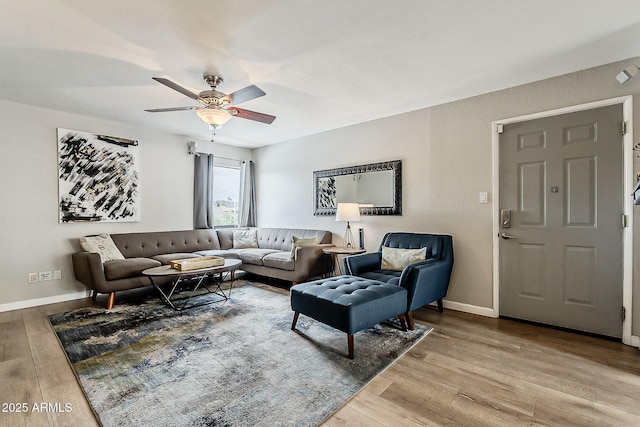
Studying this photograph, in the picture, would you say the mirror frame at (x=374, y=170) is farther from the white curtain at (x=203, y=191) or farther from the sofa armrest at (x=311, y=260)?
the white curtain at (x=203, y=191)

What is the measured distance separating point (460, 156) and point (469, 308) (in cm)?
174

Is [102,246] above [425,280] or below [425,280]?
above

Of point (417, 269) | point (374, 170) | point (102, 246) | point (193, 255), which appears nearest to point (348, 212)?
point (374, 170)

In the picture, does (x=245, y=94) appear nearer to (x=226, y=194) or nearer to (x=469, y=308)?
(x=469, y=308)

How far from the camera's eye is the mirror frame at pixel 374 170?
393 centimetres

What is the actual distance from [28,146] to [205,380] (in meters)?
3.82

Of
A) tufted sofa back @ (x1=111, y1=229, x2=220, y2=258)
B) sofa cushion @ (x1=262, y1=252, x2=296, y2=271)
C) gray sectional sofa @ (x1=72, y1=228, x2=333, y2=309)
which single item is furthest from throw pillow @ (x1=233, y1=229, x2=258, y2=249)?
sofa cushion @ (x1=262, y1=252, x2=296, y2=271)

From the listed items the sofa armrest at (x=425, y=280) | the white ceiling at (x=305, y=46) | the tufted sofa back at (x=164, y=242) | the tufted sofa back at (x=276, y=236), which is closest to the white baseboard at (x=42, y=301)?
the tufted sofa back at (x=164, y=242)

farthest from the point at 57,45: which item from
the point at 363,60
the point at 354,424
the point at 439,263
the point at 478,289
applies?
the point at 478,289

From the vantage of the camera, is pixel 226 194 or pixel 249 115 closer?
pixel 249 115

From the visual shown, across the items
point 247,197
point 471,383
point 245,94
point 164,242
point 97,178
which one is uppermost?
point 245,94

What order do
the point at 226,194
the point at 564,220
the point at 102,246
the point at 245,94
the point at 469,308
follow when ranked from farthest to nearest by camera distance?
the point at 226,194
the point at 102,246
the point at 469,308
the point at 564,220
the point at 245,94

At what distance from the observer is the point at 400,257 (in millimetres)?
3344

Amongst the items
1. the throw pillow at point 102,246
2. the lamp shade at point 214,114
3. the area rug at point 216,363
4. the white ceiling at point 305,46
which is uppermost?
the white ceiling at point 305,46
